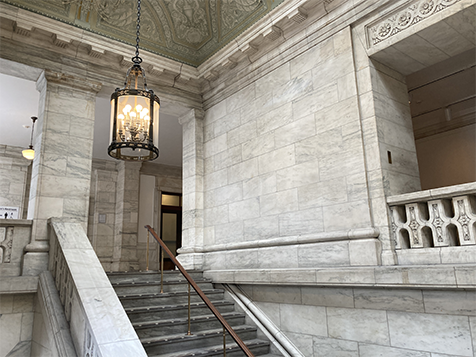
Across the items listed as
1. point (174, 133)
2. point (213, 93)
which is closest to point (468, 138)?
point (213, 93)

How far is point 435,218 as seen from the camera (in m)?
4.27

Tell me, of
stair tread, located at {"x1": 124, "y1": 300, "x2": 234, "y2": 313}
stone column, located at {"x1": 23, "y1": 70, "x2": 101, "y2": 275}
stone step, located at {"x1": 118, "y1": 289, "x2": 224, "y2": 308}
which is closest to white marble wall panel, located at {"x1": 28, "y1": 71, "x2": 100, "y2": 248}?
stone column, located at {"x1": 23, "y1": 70, "x2": 101, "y2": 275}

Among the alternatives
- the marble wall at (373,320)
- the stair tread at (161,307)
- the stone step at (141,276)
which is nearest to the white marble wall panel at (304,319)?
the marble wall at (373,320)

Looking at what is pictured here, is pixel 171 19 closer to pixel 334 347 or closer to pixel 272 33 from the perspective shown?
pixel 272 33

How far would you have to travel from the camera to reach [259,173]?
6.52 meters

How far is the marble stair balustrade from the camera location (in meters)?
3.98

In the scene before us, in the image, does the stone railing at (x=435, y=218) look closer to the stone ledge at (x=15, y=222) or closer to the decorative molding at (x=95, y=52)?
the stone ledge at (x=15, y=222)

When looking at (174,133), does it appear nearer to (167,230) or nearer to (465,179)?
(167,230)

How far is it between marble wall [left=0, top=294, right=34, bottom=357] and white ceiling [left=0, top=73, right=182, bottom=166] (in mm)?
4626

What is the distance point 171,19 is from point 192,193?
333 centimetres

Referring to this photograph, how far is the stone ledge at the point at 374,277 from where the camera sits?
371cm

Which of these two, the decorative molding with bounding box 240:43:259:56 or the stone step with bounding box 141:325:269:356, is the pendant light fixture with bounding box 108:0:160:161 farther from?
the decorative molding with bounding box 240:43:259:56

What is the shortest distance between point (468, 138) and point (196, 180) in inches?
228

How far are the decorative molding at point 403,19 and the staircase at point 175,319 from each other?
4.26 meters
